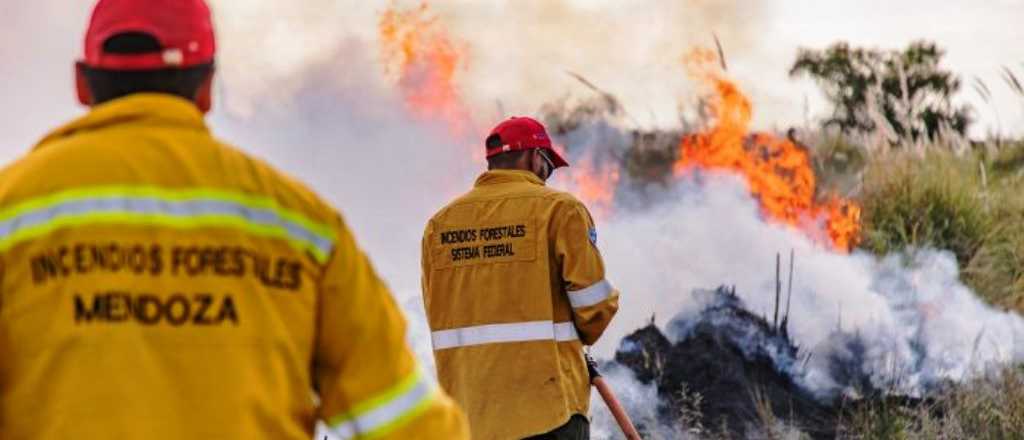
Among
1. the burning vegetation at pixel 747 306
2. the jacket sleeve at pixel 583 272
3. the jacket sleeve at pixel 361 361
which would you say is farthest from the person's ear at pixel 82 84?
the burning vegetation at pixel 747 306

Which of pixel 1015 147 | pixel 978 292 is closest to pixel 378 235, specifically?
pixel 978 292

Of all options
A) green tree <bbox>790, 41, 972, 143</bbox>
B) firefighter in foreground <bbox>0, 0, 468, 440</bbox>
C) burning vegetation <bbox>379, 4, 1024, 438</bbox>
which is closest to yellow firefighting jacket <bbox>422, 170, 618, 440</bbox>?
firefighter in foreground <bbox>0, 0, 468, 440</bbox>

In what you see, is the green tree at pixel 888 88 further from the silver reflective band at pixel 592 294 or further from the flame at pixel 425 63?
the silver reflective band at pixel 592 294

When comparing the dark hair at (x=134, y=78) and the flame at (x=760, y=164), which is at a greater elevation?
the dark hair at (x=134, y=78)

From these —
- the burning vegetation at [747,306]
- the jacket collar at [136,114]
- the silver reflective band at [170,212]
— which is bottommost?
the burning vegetation at [747,306]

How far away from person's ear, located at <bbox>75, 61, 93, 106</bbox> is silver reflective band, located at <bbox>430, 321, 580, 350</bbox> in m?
3.22

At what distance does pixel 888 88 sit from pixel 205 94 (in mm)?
10135

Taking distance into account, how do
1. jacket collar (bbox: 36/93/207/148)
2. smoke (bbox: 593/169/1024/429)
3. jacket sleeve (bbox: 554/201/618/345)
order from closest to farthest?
jacket collar (bbox: 36/93/207/148), jacket sleeve (bbox: 554/201/618/345), smoke (bbox: 593/169/1024/429)

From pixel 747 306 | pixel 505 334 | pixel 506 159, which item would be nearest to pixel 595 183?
pixel 747 306

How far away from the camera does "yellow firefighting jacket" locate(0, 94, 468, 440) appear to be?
8.43ft

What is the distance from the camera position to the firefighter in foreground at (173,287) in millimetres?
2570

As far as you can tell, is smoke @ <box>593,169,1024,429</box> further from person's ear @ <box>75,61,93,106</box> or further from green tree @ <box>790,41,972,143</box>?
person's ear @ <box>75,61,93,106</box>

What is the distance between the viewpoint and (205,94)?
9.37 feet

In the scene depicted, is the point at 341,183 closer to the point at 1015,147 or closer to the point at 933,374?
the point at 933,374
